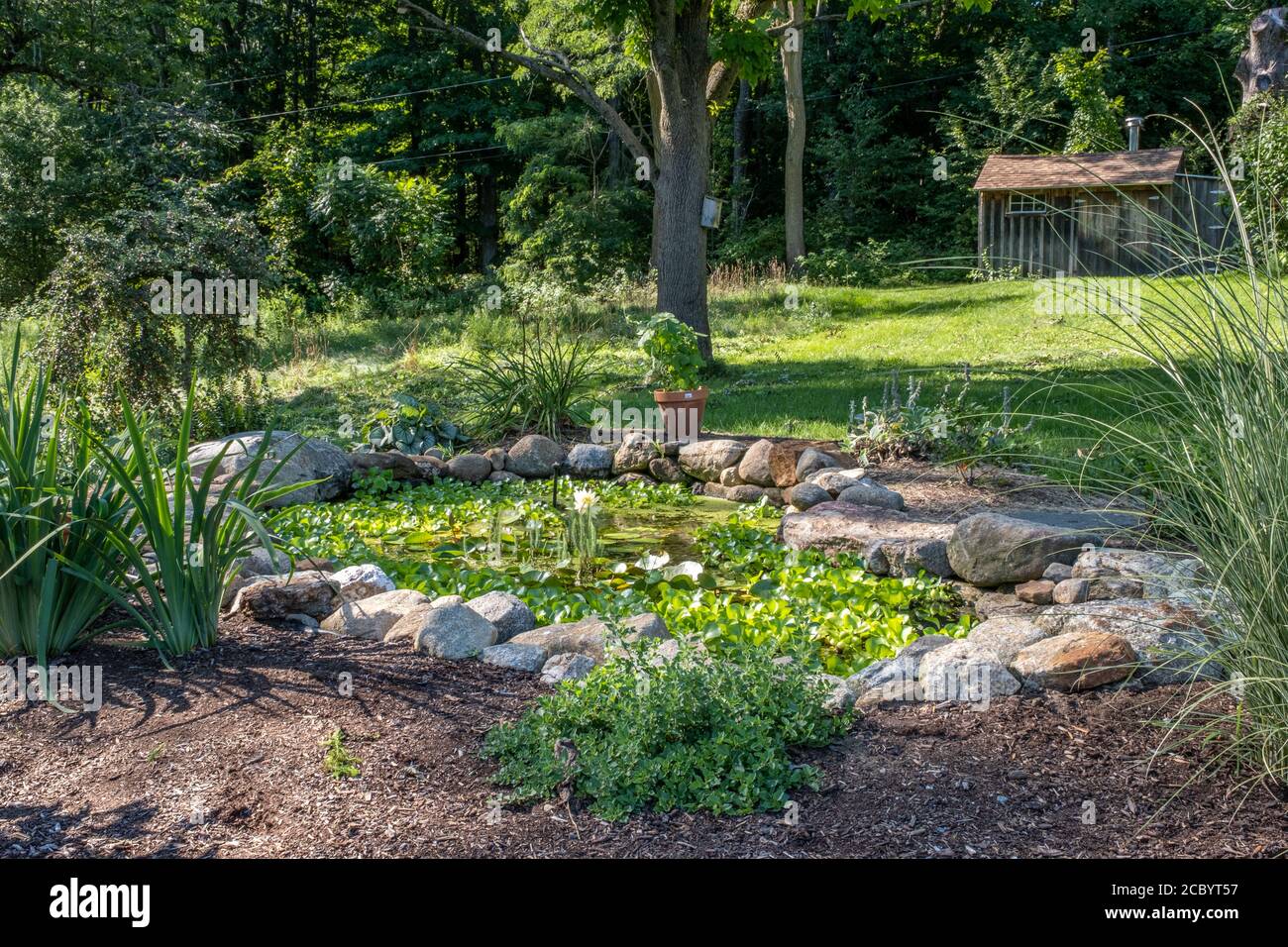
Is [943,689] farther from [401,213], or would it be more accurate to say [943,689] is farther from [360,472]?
[401,213]

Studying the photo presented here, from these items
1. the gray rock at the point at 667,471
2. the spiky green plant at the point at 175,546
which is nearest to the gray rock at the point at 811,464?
the gray rock at the point at 667,471

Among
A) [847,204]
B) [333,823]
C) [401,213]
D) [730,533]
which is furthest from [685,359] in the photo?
[847,204]

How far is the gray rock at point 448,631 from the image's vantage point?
12.9 feet

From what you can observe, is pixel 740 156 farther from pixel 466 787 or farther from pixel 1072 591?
pixel 466 787

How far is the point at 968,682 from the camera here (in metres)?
3.41

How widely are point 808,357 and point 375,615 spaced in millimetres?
10189

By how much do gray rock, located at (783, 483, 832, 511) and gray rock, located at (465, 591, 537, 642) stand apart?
9.27ft

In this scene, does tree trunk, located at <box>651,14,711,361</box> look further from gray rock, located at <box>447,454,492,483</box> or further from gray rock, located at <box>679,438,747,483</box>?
gray rock, located at <box>447,454,492,483</box>

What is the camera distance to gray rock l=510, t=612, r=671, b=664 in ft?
13.4

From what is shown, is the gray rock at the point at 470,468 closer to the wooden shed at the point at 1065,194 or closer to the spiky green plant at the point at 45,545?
the spiky green plant at the point at 45,545

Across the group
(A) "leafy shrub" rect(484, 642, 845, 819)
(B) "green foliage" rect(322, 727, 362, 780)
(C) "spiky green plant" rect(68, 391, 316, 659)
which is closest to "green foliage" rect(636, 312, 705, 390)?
(C) "spiky green plant" rect(68, 391, 316, 659)

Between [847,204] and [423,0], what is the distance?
1173 cm

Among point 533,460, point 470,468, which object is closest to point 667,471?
point 533,460

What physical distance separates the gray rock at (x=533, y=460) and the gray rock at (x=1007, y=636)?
4.85 m
